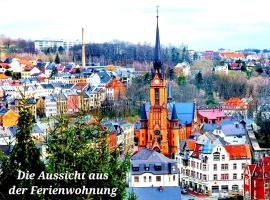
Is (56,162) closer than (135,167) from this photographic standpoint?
Yes

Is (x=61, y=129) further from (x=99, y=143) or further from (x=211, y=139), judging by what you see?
(x=211, y=139)

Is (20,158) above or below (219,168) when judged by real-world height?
above

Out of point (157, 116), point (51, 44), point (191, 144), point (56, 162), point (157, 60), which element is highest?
point (157, 60)

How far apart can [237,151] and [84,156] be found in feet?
58.4

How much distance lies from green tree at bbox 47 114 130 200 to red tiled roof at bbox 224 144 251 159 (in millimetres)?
16705

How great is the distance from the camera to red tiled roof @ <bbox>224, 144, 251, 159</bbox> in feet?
83.9

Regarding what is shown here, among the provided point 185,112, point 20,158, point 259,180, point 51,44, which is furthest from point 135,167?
point 51,44

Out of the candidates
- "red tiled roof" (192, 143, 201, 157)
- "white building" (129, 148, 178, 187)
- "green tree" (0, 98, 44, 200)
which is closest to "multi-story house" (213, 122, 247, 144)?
"red tiled roof" (192, 143, 201, 157)

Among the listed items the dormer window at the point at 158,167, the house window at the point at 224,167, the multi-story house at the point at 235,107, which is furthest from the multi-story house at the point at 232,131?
the multi-story house at the point at 235,107

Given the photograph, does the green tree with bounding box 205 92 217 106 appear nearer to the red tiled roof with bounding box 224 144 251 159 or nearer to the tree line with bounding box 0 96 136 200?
the red tiled roof with bounding box 224 144 251 159

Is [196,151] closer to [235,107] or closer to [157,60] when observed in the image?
[157,60]

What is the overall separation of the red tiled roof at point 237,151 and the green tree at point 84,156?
54.8 feet

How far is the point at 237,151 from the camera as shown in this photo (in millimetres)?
25812

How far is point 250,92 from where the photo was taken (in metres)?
56.8
